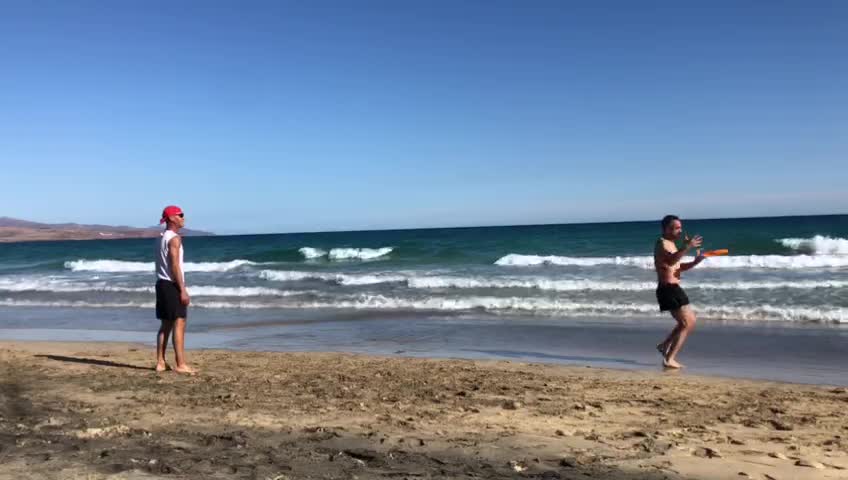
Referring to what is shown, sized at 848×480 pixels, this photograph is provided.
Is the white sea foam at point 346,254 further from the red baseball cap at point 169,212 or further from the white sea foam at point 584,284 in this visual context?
the red baseball cap at point 169,212

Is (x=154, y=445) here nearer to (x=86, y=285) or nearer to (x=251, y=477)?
(x=251, y=477)

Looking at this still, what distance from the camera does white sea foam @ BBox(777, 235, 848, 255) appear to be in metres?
26.2

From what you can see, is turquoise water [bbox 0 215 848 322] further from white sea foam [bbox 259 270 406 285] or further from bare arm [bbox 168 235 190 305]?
bare arm [bbox 168 235 190 305]

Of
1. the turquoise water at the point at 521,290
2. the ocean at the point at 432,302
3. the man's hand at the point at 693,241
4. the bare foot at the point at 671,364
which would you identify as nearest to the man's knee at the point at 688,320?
the bare foot at the point at 671,364

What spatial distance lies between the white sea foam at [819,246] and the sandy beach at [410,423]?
76.7 ft

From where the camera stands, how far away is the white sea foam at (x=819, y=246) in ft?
86.0

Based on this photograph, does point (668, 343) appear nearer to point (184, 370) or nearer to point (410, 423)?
point (410, 423)

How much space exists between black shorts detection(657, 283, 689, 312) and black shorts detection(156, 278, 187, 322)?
17.0 ft

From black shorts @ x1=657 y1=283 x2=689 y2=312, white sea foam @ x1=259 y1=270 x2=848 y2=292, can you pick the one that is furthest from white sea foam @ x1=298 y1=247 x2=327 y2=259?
black shorts @ x1=657 y1=283 x2=689 y2=312

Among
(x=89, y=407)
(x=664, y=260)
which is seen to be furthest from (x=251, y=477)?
(x=664, y=260)

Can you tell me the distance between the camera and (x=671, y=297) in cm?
725

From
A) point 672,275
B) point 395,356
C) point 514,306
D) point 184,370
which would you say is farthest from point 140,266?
point 672,275

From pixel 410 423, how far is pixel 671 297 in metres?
3.78

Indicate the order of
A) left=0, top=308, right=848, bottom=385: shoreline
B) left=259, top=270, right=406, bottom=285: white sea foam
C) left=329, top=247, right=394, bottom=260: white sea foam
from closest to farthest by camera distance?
1. left=0, top=308, right=848, bottom=385: shoreline
2. left=259, top=270, right=406, bottom=285: white sea foam
3. left=329, top=247, right=394, bottom=260: white sea foam
